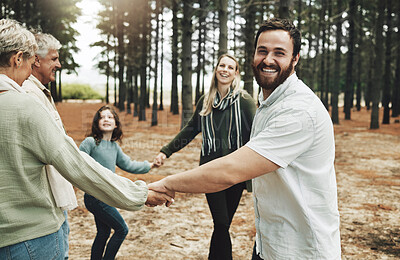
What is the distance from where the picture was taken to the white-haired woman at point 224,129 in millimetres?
3773

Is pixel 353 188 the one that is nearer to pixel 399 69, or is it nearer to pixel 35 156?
pixel 35 156

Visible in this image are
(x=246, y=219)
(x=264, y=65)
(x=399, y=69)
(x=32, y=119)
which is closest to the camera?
(x=32, y=119)

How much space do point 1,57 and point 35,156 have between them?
608 millimetres

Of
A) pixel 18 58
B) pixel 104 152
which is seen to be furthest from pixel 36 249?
pixel 104 152

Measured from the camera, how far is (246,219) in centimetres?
573

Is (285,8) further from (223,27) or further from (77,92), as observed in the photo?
(77,92)

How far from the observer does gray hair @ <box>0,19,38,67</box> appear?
6.05 feet

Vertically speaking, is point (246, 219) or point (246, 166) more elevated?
point (246, 166)

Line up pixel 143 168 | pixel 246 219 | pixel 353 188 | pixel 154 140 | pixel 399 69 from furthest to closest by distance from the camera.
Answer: pixel 399 69 → pixel 154 140 → pixel 353 188 → pixel 246 219 → pixel 143 168

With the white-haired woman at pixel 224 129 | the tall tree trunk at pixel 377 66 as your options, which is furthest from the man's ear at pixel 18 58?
the tall tree trunk at pixel 377 66

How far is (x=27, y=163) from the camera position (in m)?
1.79

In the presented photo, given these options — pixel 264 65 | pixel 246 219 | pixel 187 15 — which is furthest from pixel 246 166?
pixel 187 15

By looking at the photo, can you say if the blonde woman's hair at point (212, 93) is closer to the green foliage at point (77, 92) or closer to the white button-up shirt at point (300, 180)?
the white button-up shirt at point (300, 180)

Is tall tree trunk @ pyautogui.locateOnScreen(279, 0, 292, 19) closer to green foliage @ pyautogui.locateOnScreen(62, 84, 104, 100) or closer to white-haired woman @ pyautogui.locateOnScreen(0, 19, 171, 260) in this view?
white-haired woman @ pyautogui.locateOnScreen(0, 19, 171, 260)
